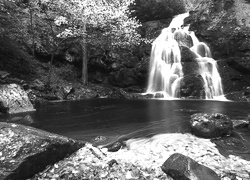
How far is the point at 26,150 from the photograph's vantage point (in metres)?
4.77

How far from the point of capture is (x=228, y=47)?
20719 millimetres

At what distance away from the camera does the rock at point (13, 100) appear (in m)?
11.8

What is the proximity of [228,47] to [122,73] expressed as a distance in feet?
31.1

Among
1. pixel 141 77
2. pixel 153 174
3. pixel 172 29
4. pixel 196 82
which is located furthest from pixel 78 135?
pixel 172 29

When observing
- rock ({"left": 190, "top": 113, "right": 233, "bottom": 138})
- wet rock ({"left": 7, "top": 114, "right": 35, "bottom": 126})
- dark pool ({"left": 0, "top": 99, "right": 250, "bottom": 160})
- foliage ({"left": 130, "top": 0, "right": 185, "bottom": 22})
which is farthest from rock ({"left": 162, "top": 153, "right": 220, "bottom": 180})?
foliage ({"left": 130, "top": 0, "right": 185, "bottom": 22})

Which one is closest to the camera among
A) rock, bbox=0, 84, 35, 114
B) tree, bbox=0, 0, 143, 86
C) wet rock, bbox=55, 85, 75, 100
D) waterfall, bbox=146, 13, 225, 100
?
rock, bbox=0, 84, 35, 114

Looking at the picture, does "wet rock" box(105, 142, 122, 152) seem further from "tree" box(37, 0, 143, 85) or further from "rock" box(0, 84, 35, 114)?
"tree" box(37, 0, 143, 85)

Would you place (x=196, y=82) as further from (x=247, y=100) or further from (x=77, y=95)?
(x=77, y=95)

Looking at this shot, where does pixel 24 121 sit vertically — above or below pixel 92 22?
below

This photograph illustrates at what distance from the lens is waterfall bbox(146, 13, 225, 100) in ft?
61.0

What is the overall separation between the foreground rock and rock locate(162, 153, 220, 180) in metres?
2.35

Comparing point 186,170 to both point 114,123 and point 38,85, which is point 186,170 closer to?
point 114,123

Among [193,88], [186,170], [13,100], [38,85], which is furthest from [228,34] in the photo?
[186,170]

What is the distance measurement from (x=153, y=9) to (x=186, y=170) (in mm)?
A: 26355
